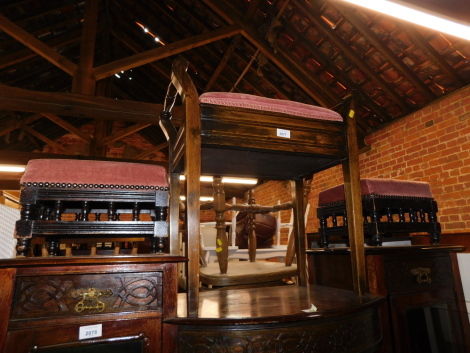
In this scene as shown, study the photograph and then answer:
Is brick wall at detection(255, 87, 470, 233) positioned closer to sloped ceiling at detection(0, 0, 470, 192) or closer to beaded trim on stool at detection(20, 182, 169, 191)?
sloped ceiling at detection(0, 0, 470, 192)

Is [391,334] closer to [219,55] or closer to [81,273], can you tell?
[81,273]

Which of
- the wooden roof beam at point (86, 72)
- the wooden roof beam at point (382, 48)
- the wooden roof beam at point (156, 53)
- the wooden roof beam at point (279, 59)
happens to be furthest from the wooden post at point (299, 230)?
the wooden roof beam at point (86, 72)

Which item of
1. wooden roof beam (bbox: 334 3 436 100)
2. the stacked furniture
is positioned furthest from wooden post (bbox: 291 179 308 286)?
wooden roof beam (bbox: 334 3 436 100)

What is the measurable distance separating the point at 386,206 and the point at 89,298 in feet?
5.00

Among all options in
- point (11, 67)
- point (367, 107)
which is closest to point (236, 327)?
point (367, 107)

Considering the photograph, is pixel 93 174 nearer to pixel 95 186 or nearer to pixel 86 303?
pixel 95 186

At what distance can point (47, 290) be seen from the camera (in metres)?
0.93

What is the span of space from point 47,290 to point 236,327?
0.61m

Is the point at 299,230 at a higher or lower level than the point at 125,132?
lower

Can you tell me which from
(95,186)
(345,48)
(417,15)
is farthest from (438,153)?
(95,186)

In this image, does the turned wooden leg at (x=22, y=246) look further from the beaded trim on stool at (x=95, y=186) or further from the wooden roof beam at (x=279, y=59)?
the wooden roof beam at (x=279, y=59)

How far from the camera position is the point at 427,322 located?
1486mm

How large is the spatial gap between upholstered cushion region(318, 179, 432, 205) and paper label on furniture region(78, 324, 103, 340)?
53.7 inches

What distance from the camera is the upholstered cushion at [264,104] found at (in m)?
1.18
